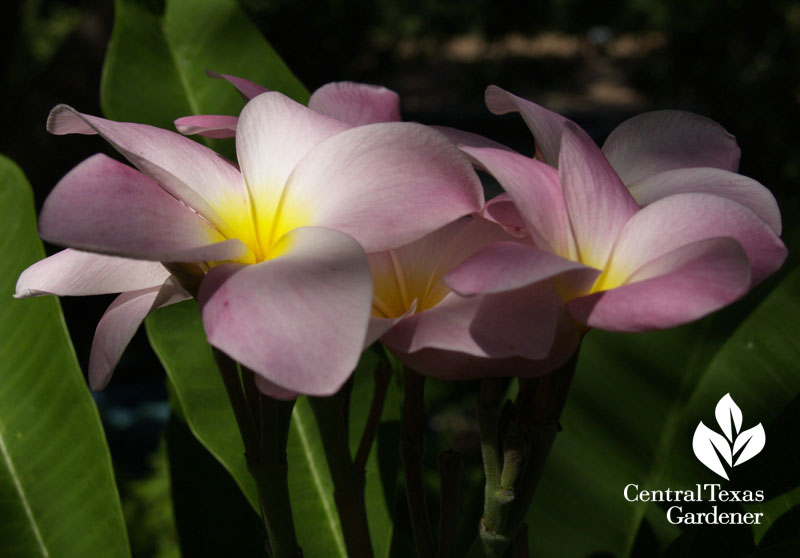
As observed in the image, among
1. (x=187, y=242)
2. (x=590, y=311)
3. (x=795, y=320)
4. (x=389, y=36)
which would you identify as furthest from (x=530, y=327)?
(x=389, y=36)

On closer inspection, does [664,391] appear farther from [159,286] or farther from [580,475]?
[159,286]

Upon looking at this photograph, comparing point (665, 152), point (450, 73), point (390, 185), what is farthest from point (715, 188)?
point (450, 73)

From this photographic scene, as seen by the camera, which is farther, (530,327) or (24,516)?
(24,516)

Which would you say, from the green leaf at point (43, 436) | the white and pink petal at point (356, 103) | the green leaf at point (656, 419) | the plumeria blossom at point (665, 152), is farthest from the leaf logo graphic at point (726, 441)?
the green leaf at point (43, 436)

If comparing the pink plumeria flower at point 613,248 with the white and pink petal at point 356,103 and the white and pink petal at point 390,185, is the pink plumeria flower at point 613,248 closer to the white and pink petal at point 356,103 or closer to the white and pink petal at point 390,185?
the white and pink petal at point 390,185

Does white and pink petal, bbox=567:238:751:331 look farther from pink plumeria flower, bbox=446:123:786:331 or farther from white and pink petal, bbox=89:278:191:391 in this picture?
white and pink petal, bbox=89:278:191:391

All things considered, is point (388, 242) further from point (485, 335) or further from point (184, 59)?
point (184, 59)
